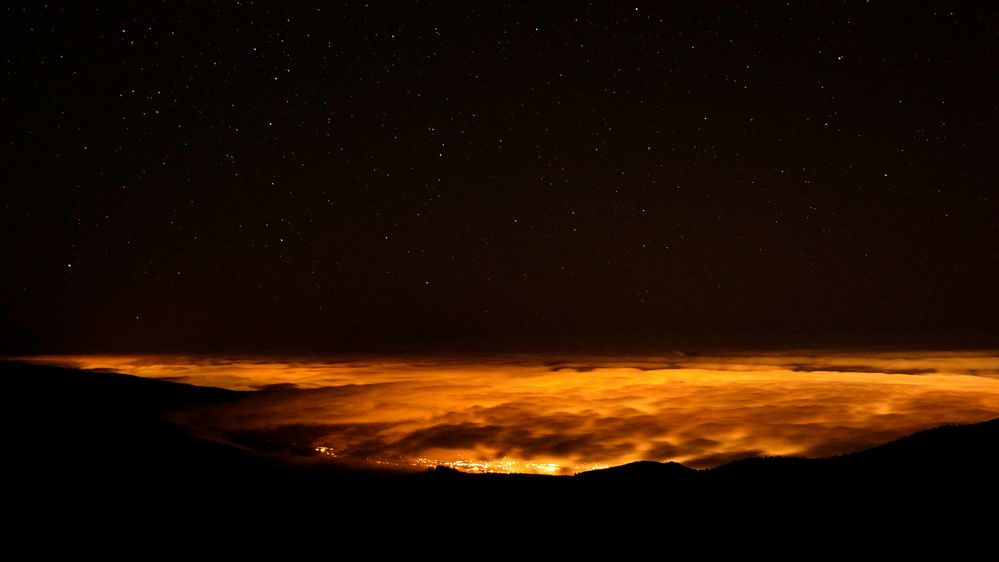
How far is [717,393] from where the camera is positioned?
8859 mm

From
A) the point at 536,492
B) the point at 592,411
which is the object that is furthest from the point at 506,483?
the point at 592,411

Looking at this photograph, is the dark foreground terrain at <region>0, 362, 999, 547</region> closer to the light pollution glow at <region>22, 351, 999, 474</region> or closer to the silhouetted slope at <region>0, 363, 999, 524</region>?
the silhouetted slope at <region>0, 363, 999, 524</region>

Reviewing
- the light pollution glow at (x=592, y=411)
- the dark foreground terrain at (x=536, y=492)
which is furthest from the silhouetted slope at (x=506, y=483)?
the light pollution glow at (x=592, y=411)

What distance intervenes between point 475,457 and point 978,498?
10.8ft

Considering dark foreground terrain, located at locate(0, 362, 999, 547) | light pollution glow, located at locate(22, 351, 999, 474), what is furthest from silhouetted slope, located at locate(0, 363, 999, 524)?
light pollution glow, located at locate(22, 351, 999, 474)

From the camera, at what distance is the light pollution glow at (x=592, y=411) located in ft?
18.1

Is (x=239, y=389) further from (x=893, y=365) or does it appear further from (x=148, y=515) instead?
(x=893, y=365)

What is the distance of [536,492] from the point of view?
351cm

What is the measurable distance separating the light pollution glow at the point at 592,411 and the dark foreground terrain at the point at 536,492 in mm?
1140

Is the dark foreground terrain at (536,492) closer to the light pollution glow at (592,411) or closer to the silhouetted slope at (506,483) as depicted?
the silhouetted slope at (506,483)

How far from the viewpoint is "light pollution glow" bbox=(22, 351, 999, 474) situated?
5.51m

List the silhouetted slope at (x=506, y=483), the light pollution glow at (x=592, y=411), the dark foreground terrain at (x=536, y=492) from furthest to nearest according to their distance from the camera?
the light pollution glow at (x=592, y=411), the silhouetted slope at (x=506, y=483), the dark foreground terrain at (x=536, y=492)

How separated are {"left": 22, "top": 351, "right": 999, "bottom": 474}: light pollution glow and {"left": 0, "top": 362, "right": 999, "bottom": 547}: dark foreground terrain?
1.14m

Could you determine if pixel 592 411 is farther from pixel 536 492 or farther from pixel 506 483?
pixel 536 492
